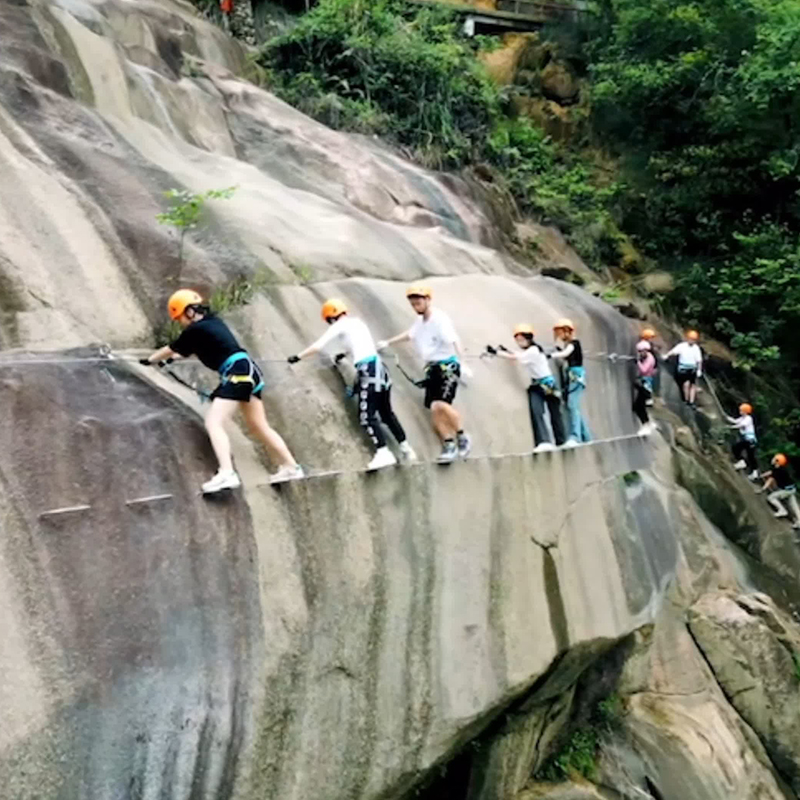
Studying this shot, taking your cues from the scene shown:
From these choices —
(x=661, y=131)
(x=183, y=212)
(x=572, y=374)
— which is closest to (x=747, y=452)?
(x=572, y=374)

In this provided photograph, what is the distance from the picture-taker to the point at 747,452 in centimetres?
1627

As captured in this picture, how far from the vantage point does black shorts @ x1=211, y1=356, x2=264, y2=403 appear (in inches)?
233

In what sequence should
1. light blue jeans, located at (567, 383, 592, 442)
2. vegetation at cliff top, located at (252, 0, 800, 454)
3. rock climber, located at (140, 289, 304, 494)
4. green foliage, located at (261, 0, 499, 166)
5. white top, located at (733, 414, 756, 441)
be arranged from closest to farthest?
rock climber, located at (140, 289, 304, 494)
light blue jeans, located at (567, 383, 592, 442)
white top, located at (733, 414, 756, 441)
green foliage, located at (261, 0, 499, 166)
vegetation at cliff top, located at (252, 0, 800, 454)

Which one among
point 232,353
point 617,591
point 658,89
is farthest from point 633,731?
point 658,89

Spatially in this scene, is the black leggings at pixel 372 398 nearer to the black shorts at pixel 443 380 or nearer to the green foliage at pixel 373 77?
the black shorts at pixel 443 380

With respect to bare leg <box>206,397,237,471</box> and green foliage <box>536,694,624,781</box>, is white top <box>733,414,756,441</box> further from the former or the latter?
bare leg <box>206,397,237,471</box>

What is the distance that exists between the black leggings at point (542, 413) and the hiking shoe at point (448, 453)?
1.63m

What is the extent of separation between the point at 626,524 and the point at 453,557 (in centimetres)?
353

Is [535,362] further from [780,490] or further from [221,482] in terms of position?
[780,490]

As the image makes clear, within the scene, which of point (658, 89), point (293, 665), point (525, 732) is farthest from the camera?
point (658, 89)

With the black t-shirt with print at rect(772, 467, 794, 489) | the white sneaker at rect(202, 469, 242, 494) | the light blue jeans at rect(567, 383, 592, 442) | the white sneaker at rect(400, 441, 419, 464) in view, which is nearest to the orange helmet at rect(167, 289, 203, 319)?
the white sneaker at rect(202, 469, 242, 494)

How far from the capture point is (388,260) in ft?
33.8

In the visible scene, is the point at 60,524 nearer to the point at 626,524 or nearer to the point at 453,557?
the point at 453,557

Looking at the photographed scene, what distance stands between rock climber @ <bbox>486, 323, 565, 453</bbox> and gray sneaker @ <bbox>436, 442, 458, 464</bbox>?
5.27 ft
